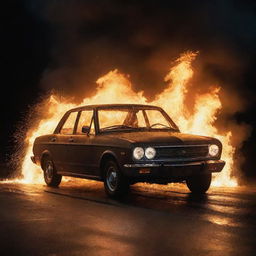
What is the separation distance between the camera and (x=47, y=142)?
45.4 ft

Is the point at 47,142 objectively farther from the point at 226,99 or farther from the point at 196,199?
the point at 226,99

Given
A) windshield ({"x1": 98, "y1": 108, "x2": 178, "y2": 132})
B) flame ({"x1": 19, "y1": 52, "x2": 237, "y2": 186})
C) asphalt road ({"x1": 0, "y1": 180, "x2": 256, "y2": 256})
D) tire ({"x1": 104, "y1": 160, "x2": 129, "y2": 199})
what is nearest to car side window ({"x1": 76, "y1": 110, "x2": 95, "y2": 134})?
windshield ({"x1": 98, "y1": 108, "x2": 178, "y2": 132})

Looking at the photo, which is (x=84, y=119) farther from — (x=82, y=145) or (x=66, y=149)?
(x=82, y=145)

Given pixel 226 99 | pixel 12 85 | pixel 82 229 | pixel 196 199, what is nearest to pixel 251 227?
pixel 82 229

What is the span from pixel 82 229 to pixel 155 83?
1773 centimetres

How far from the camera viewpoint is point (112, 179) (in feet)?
37.0

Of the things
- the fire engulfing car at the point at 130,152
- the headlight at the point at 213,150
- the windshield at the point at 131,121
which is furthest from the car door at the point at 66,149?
the headlight at the point at 213,150

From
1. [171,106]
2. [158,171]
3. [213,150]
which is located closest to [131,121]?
[213,150]

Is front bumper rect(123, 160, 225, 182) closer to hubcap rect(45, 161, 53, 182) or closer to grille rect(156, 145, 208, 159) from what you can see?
grille rect(156, 145, 208, 159)

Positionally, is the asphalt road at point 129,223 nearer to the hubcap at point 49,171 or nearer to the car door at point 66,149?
the car door at point 66,149

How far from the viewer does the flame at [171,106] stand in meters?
16.2

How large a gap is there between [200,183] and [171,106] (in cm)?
536

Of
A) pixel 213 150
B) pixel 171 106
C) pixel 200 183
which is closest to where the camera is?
pixel 213 150

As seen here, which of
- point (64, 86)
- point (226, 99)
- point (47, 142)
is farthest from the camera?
point (226, 99)
